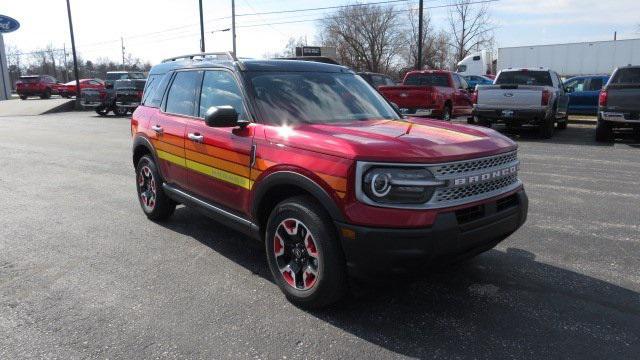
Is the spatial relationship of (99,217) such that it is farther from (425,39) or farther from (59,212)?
(425,39)

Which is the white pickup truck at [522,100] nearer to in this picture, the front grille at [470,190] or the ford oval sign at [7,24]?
the front grille at [470,190]

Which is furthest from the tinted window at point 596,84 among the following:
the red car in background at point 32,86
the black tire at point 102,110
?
the red car in background at point 32,86

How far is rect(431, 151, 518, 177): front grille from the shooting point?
3.03 m

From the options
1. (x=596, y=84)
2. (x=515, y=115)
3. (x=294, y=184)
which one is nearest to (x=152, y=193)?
(x=294, y=184)

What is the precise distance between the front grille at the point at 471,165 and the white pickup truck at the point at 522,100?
9.71 metres

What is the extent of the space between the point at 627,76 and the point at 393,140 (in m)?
11.3

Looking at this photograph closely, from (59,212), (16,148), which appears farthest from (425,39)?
(59,212)

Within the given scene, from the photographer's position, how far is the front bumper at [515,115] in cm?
1234

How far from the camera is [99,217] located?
5.98 metres

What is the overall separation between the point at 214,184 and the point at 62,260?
164cm

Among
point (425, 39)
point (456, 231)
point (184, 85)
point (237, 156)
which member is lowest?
point (456, 231)

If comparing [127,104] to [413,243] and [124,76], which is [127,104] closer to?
[124,76]

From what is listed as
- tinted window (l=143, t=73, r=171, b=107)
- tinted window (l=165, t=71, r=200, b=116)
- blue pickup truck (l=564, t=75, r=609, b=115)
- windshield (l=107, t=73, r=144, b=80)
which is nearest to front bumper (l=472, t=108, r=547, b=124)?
blue pickup truck (l=564, t=75, r=609, b=115)

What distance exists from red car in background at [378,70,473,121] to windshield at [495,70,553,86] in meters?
1.67
